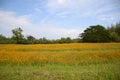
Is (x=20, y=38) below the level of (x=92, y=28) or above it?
below

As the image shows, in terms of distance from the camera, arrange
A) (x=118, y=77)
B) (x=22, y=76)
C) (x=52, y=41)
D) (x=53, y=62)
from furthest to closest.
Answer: (x=52, y=41), (x=53, y=62), (x=22, y=76), (x=118, y=77)

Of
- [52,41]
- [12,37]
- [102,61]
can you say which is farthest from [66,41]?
[102,61]

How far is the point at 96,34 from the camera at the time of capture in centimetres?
4384

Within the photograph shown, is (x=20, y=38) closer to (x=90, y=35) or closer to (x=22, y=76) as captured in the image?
(x=90, y=35)

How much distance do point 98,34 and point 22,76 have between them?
38943 millimetres

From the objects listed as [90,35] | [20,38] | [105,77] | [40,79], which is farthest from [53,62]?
[20,38]

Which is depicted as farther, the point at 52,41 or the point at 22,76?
the point at 52,41

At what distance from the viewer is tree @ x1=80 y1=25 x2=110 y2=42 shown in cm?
4294

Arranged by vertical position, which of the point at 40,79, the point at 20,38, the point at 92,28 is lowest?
the point at 40,79

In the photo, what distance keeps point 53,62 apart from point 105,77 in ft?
18.7

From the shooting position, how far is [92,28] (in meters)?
45.8

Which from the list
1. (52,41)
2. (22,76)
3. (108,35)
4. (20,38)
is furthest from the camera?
(20,38)

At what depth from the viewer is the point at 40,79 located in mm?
6922

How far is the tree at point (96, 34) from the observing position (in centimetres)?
4294
